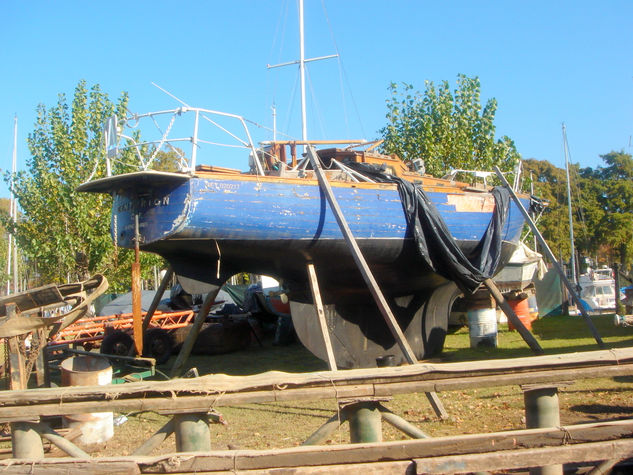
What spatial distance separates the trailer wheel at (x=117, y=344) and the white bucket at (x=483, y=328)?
592 centimetres

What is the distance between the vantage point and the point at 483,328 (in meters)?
11.0

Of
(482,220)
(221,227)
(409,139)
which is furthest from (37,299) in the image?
(409,139)

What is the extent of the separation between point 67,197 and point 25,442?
14.2 meters

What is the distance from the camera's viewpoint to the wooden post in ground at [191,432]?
148 inches

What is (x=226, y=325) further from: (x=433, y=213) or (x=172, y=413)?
(x=172, y=413)

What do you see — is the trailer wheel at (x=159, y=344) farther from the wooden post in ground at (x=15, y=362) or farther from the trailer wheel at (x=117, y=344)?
the wooden post in ground at (x=15, y=362)

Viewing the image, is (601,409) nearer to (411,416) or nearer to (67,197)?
(411,416)

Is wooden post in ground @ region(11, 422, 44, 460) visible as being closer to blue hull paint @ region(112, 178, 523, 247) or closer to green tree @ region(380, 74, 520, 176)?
blue hull paint @ region(112, 178, 523, 247)

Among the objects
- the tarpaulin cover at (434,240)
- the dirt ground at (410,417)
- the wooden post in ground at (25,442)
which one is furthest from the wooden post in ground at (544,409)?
the tarpaulin cover at (434,240)

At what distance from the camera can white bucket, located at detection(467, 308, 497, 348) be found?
10914mm

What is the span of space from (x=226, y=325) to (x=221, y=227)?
19.0 feet

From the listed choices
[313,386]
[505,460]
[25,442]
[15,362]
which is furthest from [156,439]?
[15,362]

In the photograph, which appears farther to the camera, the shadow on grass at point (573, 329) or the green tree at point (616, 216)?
the green tree at point (616, 216)

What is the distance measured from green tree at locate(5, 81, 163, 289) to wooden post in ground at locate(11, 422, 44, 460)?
1352cm
